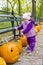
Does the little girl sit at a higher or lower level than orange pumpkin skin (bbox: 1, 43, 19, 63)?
higher

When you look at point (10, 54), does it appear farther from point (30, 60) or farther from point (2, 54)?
point (30, 60)

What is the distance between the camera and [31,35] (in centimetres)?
595

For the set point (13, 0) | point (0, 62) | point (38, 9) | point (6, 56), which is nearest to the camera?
point (0, 62)

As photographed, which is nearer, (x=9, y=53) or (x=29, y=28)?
(x=9, y=53)

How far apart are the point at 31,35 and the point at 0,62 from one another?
2.27m

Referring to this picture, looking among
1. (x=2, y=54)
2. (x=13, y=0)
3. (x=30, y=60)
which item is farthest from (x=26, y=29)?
(x=13, y=0)

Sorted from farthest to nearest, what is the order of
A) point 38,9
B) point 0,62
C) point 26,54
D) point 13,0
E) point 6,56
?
1. point 38,9
2. point 13,0
3. point 26,54
4. point 6,56
5. point 0,62

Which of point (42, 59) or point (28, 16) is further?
point (28, 16)

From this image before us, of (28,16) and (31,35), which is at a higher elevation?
(28,16)

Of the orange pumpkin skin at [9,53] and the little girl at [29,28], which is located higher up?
the little girl at [29,28]

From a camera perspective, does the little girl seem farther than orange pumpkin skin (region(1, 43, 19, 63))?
Yes

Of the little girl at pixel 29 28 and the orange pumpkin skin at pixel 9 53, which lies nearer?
the orange pumpkin skin at pixel 9 53

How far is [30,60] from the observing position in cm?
495

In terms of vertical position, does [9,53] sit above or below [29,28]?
below
